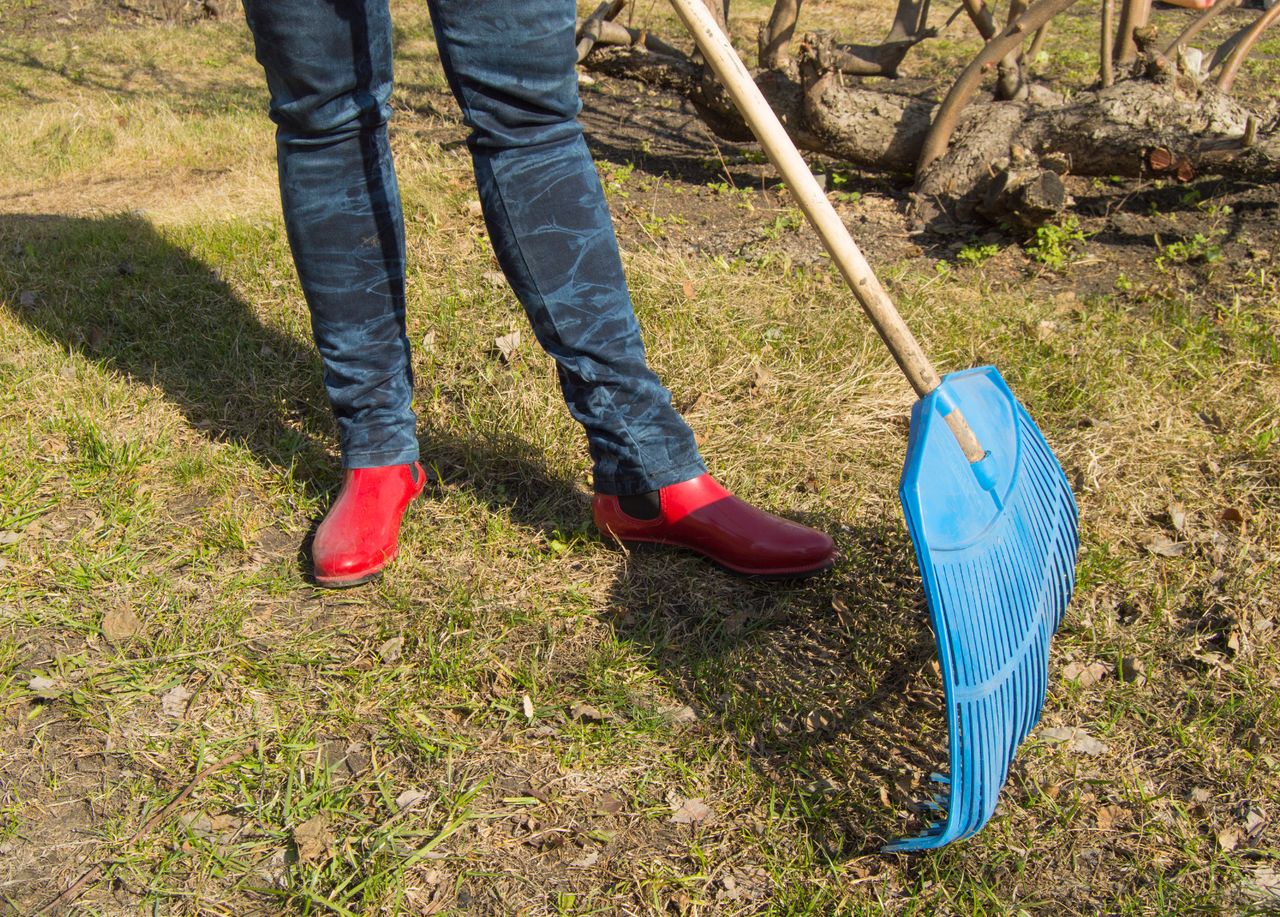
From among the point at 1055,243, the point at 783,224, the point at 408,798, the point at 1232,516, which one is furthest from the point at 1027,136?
the point at 408,798

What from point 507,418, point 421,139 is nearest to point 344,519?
point 507,418

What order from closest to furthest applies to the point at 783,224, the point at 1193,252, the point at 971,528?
the point at 971,528 → the point at 1193,252 → the point at 783,224

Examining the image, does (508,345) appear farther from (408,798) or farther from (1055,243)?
(1055,243)

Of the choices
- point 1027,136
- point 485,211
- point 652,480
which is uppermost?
point 485,211

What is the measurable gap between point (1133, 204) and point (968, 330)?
1.51 metres

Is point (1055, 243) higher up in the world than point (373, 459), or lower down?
higher up

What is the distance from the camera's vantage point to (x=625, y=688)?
206 centimetres

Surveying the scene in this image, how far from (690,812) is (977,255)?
2.64 m

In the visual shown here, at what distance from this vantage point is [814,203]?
1.68 m

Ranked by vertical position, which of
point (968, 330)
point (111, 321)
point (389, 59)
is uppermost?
point (389, 59)

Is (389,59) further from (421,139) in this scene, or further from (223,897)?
(421,139)

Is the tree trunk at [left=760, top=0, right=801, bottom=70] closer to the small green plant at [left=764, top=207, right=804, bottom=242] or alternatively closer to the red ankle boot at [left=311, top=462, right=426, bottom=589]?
the small green plant at [left=764, top=207, right=804, bottom=242]

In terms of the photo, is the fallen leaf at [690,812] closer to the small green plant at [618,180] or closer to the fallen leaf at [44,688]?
the fallen leaf at [44,688]

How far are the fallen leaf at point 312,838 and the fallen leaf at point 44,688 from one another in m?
0.64
